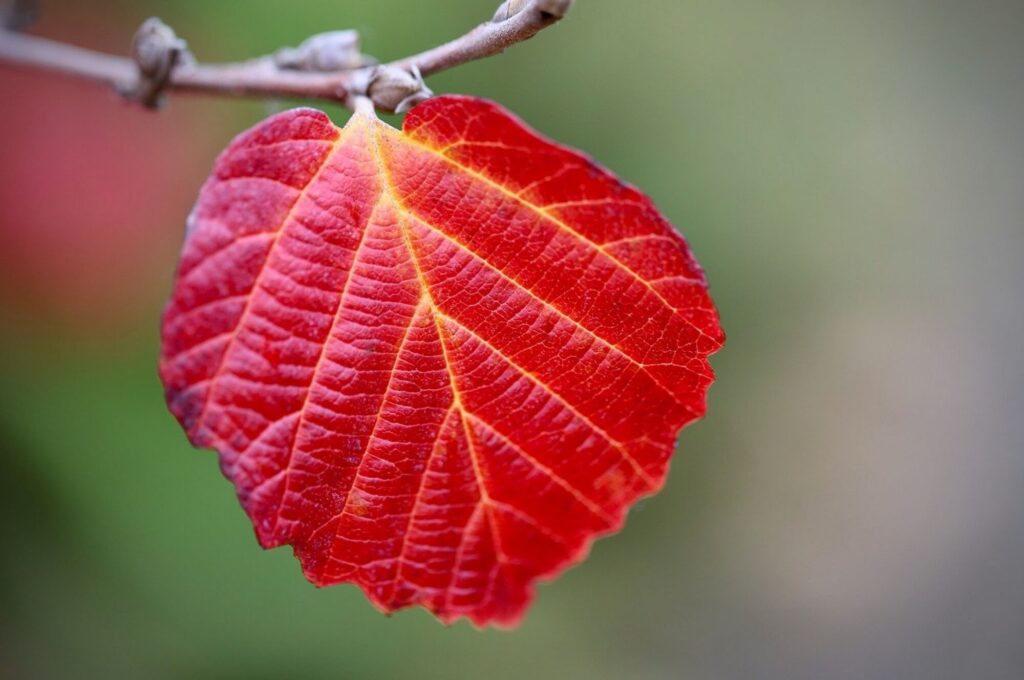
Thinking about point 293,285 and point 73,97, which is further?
point 73,97

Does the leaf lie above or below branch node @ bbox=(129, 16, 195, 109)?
below

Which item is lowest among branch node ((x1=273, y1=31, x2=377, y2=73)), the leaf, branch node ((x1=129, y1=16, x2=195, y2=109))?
the leaf

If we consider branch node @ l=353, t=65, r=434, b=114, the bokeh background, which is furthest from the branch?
the bokeh background

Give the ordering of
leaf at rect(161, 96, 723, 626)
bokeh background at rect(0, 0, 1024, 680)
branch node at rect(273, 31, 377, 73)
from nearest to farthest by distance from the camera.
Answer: leaf at rect(161, 96, 723, 626) → branch node at rect(273, 31, 377, 73) → bokeh background at rect(0, 0, 1024, 680)

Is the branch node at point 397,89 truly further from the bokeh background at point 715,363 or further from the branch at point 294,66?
the bokeh background at point 715,363

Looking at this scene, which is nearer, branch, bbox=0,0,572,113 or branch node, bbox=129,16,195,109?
branch, bbox=0,0,572,113

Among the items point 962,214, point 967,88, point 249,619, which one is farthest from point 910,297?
point 249,619

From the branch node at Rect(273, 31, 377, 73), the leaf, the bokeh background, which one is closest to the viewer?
the leaf

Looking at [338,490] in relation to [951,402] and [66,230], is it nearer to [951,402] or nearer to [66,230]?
[66,230]

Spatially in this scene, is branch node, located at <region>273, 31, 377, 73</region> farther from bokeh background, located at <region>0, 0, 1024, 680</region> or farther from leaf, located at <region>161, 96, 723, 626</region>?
bokeh background, located at <region>0, 0, 1024, 680</region>
